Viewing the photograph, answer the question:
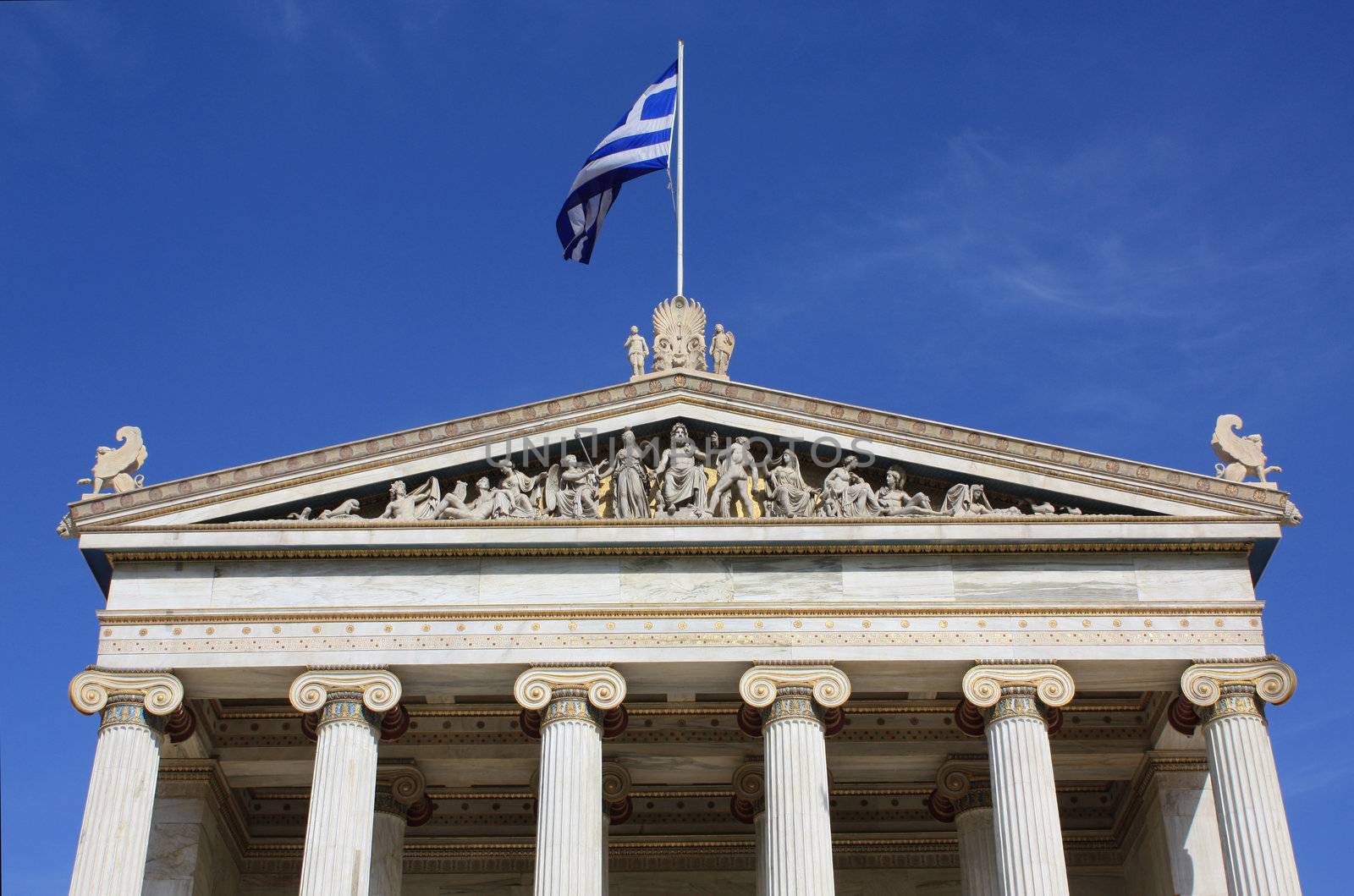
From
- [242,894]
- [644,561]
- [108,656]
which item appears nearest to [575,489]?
[644,561]

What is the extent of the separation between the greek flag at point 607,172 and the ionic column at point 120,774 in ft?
41.9

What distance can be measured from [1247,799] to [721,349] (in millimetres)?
12364

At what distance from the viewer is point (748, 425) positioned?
113 feet

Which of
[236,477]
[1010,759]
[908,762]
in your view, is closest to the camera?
[1010,759]

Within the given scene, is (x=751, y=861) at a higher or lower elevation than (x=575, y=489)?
lower

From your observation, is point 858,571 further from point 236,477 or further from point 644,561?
point 236,477

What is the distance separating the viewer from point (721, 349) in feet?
119

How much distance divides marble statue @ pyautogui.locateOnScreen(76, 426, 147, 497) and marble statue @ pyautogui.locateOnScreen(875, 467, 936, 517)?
13.1 meters

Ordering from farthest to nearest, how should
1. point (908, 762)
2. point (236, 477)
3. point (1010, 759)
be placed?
point (908, 762), point (236, 477), point (1010, 759)

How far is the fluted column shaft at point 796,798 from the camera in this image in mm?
30469

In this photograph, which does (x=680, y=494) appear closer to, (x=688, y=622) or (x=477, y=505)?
(x=688, y=622)

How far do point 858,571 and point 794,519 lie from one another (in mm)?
1409

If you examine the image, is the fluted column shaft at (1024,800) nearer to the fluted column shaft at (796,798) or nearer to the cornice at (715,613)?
the cornice at (715,613)

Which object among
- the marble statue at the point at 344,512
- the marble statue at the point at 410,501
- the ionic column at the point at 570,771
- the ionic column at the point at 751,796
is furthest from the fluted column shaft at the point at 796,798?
the marble statue at the point at 344,512
